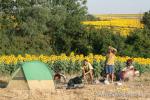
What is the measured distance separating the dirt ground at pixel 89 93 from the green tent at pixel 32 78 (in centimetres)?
68

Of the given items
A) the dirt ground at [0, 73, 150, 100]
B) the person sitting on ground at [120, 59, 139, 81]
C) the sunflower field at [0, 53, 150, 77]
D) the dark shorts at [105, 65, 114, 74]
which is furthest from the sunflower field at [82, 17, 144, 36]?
the dirt ground at [0, 73, 150, 100]

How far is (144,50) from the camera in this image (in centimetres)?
3222

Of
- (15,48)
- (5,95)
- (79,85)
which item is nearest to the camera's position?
(5,95)

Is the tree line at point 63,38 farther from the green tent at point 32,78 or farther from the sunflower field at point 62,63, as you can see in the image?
the green tent at point 32,78

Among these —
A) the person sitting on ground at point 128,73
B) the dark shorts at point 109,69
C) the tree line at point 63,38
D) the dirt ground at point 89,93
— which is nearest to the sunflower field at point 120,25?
the tree line at point 63,38

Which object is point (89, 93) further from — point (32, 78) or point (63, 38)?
point (63, 38)

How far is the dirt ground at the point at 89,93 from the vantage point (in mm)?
15336

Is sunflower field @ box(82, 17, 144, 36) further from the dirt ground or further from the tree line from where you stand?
the dirt ground

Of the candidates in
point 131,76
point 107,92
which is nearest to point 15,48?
point 131,76

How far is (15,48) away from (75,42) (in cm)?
441

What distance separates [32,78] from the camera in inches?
722

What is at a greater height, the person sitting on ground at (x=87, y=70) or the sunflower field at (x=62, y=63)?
the person sitting on ground at (x=87, y=70)

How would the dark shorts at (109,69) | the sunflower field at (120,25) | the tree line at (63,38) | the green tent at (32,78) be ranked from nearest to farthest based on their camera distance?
the green tent at (32,78)
the dark shorts at (109,69)
the tree line at (63,38)
the sunflower field at (120,25)

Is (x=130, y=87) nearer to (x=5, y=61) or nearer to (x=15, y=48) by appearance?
(x=5, y=61)
